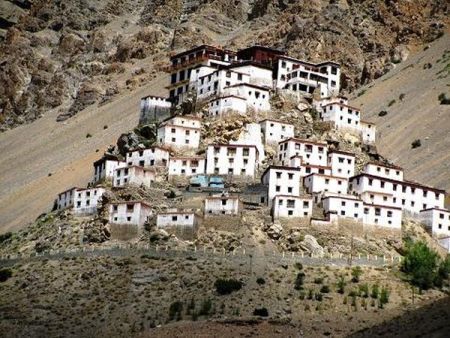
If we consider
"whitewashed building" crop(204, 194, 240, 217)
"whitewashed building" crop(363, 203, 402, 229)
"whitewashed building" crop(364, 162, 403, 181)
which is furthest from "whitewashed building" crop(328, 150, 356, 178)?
"whitewashed building" crop(204, 194, 240, 217)

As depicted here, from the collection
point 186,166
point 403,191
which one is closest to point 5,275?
point 186,166

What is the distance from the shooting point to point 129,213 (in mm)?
76625

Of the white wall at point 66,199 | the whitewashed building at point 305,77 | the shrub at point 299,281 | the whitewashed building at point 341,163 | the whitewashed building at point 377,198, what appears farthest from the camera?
the whitewashed building at point 305,77

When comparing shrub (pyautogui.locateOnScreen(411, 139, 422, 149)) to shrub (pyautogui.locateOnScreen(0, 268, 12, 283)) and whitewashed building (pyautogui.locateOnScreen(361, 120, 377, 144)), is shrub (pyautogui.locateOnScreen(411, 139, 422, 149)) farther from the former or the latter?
shrub (pyautogui.locateOnScreen(0, 268, 12, 283))

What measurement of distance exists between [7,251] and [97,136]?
4851 cm

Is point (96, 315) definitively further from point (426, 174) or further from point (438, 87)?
point (438, 87)

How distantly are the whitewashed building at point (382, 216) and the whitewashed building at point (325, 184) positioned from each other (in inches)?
149

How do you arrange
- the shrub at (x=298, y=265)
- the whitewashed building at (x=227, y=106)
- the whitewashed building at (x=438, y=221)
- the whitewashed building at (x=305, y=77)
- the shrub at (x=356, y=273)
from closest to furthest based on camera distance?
1. the shrub at (x=356, y=273)
2. the shrub at (x=298, y=265)
3. the whitewashed building at (x=438, y=221)
4. the whitewashed building at (x=227, y=106)
5. the whitewashed building at (x=305, y=77)

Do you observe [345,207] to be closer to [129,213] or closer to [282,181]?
[282,181]

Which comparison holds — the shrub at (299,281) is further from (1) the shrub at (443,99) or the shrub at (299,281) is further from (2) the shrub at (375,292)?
(1) the shrub at (443,99)

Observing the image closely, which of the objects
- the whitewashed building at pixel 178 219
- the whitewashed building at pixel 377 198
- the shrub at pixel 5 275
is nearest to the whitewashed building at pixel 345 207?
the whitewashed building at pixel 377 198

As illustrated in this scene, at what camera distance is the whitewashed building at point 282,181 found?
78.9m

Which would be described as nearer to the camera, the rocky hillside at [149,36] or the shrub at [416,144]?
the shrub at [416,144]

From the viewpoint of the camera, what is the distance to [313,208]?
257 ft
